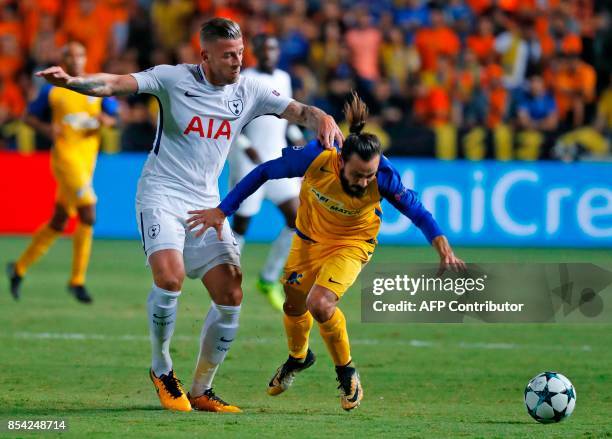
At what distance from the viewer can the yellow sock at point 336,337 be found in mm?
6809

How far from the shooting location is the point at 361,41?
18.7m

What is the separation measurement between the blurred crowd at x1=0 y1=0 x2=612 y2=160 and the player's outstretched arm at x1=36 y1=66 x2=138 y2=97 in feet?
33.1

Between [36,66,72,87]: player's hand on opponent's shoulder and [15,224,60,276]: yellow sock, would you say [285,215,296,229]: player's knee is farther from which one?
[36,66,72,87]: player's hand on opponent's shoulder

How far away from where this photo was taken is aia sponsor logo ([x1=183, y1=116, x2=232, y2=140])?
6832mm

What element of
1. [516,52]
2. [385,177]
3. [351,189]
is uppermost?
[385,177]

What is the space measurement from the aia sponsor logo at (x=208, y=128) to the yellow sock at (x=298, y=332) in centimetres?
123

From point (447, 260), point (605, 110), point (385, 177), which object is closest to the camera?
point (447, 260)

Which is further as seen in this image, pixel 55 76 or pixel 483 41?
pixel 483 41

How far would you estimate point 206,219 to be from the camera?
261 inches

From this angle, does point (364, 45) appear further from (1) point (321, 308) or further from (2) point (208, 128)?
(1) point (321, 308)

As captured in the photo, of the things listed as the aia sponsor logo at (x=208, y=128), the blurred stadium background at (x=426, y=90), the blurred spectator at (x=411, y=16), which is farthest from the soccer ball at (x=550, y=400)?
the blurred spectator at (x=411, y=16)

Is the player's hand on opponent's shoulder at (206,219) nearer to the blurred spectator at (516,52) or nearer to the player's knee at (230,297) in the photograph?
the player's knee at (230,297)

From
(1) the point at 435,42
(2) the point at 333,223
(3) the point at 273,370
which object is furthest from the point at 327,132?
(1) the point at 435,42

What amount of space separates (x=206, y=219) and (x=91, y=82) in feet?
3.19
